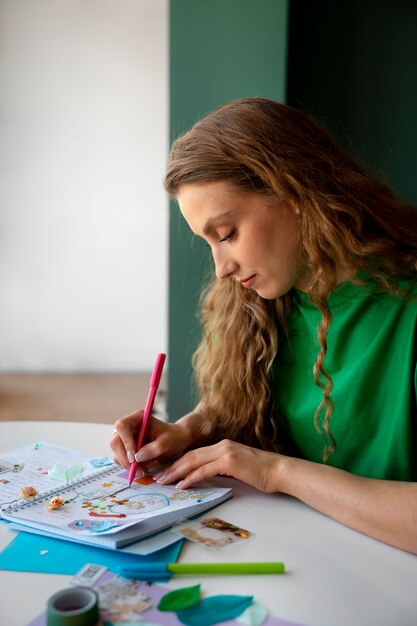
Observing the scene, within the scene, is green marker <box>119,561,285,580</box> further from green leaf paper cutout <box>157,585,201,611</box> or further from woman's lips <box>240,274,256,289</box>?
woman's lips <box>240,274,256,289</box>

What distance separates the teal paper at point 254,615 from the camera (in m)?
0.68

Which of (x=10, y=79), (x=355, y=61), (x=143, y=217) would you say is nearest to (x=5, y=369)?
(x=143, y=217)

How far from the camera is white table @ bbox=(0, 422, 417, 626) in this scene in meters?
0.70

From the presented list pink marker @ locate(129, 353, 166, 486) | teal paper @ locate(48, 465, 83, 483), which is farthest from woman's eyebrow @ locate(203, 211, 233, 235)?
teal paper @ locate(48, 465, 83, 483)

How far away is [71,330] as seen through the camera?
461 cm

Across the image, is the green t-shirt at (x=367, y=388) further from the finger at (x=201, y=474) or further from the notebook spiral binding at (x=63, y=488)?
the notebook spiral binding at (x=63, y=488)

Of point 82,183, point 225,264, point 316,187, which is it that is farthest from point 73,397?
point 316,187

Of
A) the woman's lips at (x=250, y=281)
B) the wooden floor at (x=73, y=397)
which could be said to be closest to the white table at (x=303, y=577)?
the woman's lips at (x=250, y=281)

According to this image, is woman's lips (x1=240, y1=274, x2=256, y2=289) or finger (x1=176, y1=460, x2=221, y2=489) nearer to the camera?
finger (x1=176, y1=460, x2=221, y2=489)

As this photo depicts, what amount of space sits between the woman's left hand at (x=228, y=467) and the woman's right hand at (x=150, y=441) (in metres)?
0.05

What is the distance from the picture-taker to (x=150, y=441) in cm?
117

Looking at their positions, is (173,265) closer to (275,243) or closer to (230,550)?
(275,243)

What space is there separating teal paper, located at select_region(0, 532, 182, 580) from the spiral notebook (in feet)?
0.04

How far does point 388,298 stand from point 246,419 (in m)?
0.37
